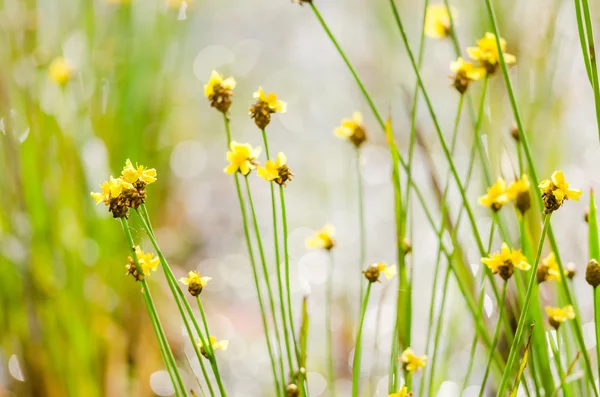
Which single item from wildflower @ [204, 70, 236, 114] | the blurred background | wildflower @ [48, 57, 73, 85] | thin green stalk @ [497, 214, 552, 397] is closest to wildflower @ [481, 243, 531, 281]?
thin green stalk @ [497, 214, 552, 397]

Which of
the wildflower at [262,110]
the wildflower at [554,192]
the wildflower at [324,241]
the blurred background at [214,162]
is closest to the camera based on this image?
the wildflower at [554,192]

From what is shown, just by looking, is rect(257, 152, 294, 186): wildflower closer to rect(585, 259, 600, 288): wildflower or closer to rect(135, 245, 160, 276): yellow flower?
rect(135, 245, 160, 276): yellow flower

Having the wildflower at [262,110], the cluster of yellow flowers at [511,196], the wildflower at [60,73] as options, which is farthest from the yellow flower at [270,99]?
the wildflower at [60,73]

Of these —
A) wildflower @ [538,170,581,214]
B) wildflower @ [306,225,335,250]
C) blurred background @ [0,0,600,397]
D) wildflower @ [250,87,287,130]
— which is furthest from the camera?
blurred background @ [0,0,600,397]

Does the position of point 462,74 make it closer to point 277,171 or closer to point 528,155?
point 528,155

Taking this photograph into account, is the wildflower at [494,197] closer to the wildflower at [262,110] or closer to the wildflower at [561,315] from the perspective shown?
the wildflower at [561,315]

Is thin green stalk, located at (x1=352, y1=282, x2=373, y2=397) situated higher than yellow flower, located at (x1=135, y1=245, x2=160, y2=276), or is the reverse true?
yellow flower, located at (x1=135, y1=245, x2=160, y2=276)

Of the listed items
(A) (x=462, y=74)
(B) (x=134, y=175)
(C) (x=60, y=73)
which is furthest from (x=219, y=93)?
(C) (x=60, y=73)

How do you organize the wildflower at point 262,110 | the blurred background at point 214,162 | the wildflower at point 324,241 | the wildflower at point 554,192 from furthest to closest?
the blurred background at point 214,162 → the wildflower at point 324,241 → the wildflower at point 262,110 → the wildflower at point 554,192

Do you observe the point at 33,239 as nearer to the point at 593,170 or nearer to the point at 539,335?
the point at 539,335
